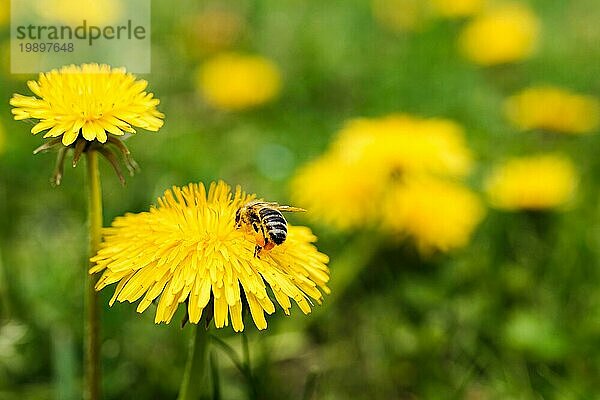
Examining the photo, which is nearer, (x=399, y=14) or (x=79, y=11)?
(x=79, y=11)

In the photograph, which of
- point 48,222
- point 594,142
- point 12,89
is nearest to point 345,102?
point 594,142

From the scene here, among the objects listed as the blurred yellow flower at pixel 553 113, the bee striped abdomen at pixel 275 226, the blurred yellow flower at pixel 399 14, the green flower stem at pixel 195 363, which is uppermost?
the blurred yellow flower at pixel 399 14

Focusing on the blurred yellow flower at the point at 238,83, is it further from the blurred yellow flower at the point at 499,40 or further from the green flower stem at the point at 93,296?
the green flower stem at the point at 93,296

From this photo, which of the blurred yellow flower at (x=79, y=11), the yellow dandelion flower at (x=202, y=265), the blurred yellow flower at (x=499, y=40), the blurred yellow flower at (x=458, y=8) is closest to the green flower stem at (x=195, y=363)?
the yellow dandelion flower at (x=202, y=265)

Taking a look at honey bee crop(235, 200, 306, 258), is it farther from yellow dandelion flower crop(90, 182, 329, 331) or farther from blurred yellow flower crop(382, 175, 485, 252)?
blurred yellow flower crop(382, 175, 485, 252)

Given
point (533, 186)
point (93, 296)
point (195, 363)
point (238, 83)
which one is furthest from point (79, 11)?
point (195, 363)

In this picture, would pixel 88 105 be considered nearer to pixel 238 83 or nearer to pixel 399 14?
pixel 238 83

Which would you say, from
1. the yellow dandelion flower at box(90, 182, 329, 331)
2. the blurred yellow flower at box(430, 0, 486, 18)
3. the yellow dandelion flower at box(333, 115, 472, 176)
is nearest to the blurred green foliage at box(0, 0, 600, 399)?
the yellow dandelion flower at box(333, 115, 472, 176)
